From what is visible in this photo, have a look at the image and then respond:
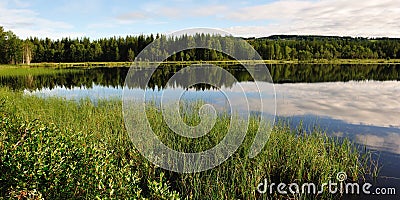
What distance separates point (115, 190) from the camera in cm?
320

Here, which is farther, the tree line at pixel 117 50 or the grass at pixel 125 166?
the tree line at pixel 117 50

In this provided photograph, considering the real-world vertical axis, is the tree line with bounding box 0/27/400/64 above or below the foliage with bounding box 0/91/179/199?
above

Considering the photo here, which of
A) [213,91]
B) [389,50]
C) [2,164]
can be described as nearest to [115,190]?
[2,164]

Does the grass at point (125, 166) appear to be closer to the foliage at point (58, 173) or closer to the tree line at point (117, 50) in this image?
the foliage at point (58, 173)

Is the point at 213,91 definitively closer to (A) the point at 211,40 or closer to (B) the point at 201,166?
(B) the point at 201,166

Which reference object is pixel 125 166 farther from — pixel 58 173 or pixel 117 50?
pixel 117 50

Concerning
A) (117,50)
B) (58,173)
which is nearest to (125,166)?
(58,173)

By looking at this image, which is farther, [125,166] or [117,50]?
[117,50]

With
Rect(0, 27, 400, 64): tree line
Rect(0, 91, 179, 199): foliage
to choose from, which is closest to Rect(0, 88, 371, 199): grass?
Rect(0, 91, 179, 199): foliage

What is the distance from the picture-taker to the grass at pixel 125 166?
3.26 meters

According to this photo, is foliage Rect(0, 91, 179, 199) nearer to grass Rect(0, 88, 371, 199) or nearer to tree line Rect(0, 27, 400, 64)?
grass Rect(0, 88, 371, 199)

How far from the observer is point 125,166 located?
348cm

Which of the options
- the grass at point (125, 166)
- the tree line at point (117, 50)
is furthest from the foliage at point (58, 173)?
the tree line at point (117, 50)

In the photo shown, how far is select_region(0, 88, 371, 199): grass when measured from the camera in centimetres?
326
